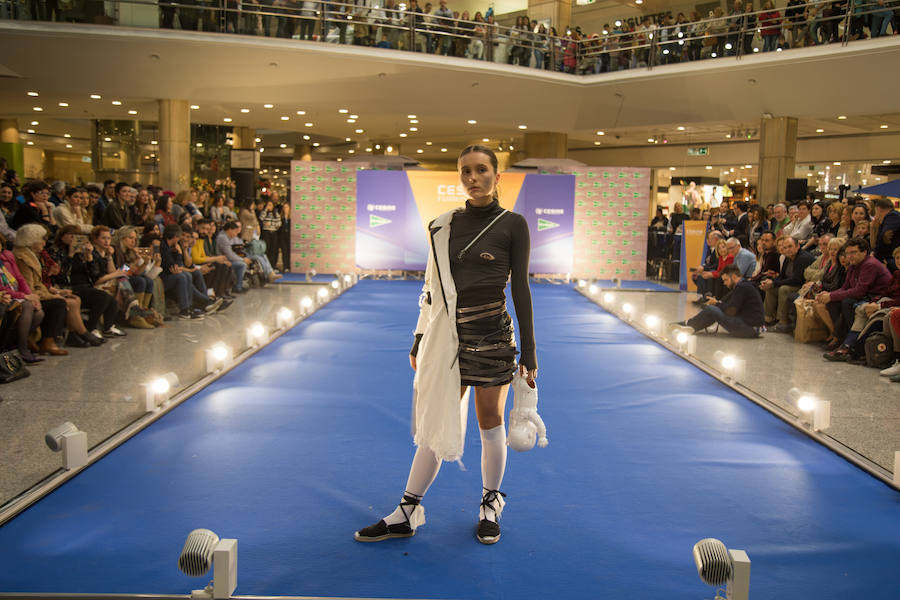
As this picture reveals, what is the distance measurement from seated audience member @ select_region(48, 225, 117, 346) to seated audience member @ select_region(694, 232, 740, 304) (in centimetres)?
681

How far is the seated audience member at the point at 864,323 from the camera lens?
22.7 ft

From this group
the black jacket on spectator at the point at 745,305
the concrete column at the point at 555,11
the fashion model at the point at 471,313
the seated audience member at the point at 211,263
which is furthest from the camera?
the concrete column at the point at 555,11

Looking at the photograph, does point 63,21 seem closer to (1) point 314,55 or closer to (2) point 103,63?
(2) point 103,63

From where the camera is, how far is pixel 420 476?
2.96 meters

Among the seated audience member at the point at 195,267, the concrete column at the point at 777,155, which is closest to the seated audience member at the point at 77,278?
the seated audience member at the point at 195,267

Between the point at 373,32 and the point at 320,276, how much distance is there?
5.21 m

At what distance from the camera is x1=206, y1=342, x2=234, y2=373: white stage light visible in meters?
5.84

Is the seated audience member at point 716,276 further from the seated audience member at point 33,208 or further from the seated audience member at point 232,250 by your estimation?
the seated audience member at point 33,208

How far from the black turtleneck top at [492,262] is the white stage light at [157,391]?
2.69 meters

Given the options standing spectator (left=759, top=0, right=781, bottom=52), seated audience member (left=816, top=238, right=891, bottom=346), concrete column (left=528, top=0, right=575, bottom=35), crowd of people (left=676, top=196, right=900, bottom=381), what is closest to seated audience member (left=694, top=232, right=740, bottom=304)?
crowd of people (left=676, top=196, right=900, bottom=381)

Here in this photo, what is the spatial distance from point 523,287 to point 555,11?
20325 millimetres

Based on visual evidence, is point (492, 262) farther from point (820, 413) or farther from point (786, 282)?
point (786, 282)

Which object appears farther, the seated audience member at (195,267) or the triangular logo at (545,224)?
the triangular logo at (545,224)

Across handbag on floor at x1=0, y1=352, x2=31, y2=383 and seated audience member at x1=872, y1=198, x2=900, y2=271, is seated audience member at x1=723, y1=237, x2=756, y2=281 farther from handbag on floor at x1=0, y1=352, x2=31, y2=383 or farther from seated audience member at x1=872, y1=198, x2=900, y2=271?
handbag on floor at x1=0, y1=352, x2=31, y2=383
